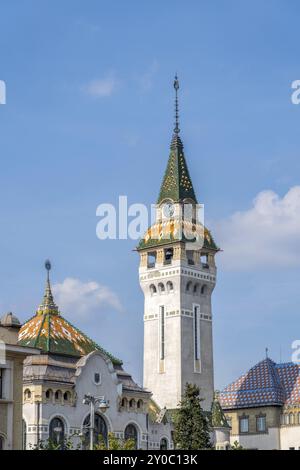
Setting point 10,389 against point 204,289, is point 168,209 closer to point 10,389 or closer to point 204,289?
point 204,289

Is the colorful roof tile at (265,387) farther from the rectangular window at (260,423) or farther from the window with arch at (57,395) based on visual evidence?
the window with arch at (57,395)

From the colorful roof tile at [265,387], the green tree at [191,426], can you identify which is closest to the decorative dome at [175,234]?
the colorful roof tile at [265,387]

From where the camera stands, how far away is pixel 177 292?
366ft

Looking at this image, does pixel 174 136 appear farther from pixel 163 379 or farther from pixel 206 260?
pixel 163 379

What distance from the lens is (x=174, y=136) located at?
117625 millimetres

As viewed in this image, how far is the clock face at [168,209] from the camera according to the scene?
114100 millimetres

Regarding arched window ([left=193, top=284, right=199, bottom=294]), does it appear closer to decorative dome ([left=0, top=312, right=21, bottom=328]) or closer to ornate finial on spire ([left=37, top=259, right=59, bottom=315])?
ornate finial on spire ([left=37, top=259, right=59, bottom=315])

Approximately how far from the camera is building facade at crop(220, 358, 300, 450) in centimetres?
10969

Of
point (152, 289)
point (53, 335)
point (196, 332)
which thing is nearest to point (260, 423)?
point (196, 332)

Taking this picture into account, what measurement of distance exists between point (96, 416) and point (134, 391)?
583cm

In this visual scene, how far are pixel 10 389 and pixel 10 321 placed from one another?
3.37 m

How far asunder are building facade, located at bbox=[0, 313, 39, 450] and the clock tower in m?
53.4
